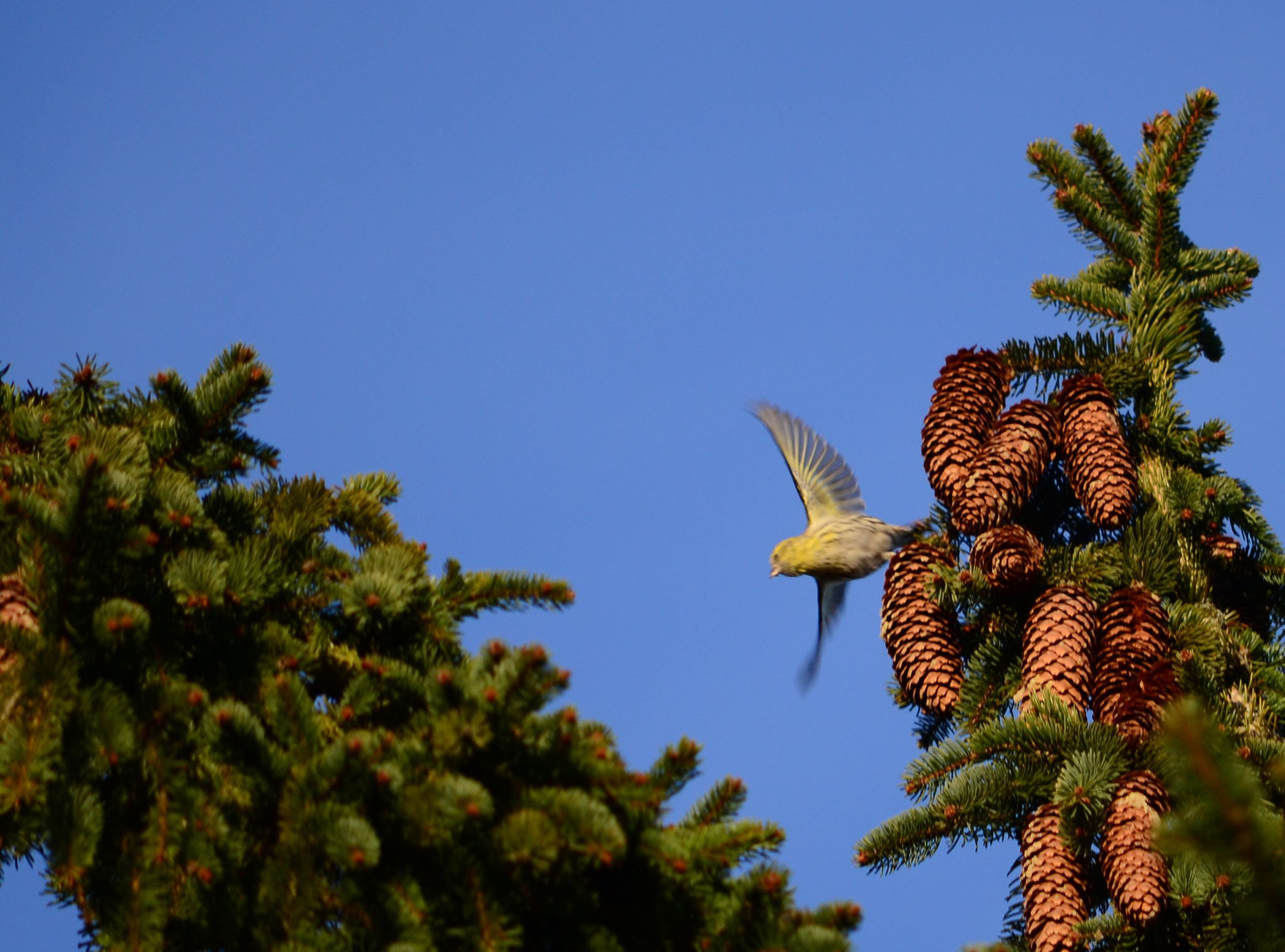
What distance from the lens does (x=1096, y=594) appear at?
389 centimetres

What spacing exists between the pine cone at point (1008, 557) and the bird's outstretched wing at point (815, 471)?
3.18 metres

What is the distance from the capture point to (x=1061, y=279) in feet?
15.6

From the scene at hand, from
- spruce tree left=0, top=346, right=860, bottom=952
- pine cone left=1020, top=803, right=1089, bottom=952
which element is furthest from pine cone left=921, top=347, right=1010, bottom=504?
spruce tree left=0, top=346, right=860, bottom=952

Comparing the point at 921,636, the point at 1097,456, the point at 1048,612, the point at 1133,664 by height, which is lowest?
the point at 1133,664

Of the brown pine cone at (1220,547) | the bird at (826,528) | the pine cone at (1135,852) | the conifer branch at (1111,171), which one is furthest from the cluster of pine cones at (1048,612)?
the bird at (826,528)

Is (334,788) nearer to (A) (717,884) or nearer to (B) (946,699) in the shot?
(A) (717,884)

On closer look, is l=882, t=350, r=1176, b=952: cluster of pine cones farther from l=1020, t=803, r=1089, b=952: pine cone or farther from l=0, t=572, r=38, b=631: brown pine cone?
l=0, t=572, r=38, b=631: brown pine cone

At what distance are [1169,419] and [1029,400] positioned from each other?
45cm

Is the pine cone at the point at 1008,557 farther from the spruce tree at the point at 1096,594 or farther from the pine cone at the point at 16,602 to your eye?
the pine cone at the point at 16,602

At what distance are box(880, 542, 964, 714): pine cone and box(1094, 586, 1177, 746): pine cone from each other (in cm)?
49

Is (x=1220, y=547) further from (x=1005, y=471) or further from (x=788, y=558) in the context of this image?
(x=788, y=558)

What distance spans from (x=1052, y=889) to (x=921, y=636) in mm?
1001

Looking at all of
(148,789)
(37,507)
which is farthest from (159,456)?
(148,789)

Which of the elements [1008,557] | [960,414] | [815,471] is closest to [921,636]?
[1008,557]
